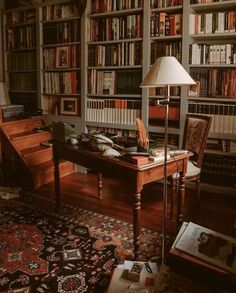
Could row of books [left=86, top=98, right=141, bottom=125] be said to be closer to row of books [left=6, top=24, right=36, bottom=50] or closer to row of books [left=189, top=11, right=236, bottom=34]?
row of books [left=189, top=11, right=236, bottom=34]

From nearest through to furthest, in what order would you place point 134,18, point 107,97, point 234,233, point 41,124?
point 234,233, point 134,18, point 107,97, point 41,124

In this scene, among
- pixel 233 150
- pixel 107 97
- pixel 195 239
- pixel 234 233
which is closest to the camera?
pixel 195 239

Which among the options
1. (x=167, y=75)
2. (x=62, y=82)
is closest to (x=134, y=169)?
(x=167, y=75)

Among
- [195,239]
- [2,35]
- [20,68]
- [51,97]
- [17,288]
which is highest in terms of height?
[2,35]

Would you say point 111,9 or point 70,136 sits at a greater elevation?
point 111,9

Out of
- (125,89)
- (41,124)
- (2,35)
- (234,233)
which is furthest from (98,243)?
(2,35)

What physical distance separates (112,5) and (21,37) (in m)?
1.50

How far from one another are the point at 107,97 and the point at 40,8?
145cm

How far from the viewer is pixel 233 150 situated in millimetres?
3484

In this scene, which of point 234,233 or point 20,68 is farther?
point 20,68

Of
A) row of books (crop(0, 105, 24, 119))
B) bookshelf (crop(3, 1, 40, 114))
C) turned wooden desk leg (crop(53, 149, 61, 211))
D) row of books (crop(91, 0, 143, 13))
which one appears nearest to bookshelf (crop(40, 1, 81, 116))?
bookshelf (crop(3, 1, 40, 114))

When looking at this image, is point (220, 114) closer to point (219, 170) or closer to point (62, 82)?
point (219, 170)

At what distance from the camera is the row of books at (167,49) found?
3580mm

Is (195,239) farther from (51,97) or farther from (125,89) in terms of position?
(51,97)
